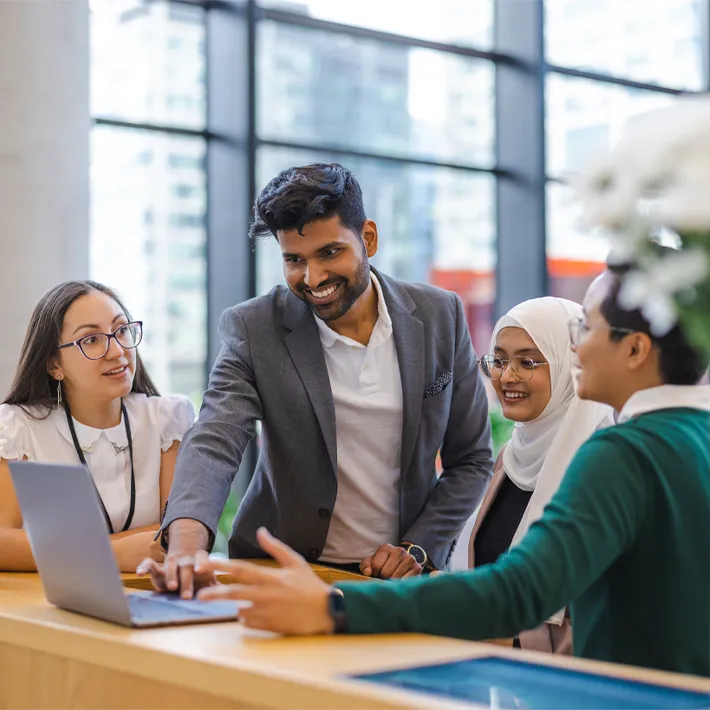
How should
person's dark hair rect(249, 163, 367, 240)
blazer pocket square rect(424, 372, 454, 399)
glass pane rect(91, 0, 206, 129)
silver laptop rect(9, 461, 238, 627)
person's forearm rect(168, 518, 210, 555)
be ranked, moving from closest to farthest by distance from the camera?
silver laptop rect(9, 461, 238, 627) < person's forearm rect(168, 518, 210, 555) < person's dark hair rect(249, 163, 367, 240) < blazer pocket square rect(424, 372, 454, 399) < glass pane rect(91, 0, 206, 129)

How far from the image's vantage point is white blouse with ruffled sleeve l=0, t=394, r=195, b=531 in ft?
9.66

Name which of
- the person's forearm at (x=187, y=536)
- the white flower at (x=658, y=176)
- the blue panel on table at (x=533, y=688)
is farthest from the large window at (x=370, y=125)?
the white flower at (x=658, y=176)

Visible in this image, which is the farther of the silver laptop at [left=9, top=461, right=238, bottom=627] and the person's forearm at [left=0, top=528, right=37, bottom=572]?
the person's forearm at [left=0, top=528, right=37, bottom=572]

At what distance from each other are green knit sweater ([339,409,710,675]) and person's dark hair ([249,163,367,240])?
126cm

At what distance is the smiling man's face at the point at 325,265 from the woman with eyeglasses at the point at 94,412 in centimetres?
52

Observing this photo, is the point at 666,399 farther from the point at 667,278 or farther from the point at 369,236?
the point at 369,236

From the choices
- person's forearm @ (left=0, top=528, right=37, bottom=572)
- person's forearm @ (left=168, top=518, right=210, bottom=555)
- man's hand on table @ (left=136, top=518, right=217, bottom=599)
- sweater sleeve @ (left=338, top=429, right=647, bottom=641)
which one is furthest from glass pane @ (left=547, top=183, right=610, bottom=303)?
sweater sleeve @ (left=338, top=429, right=647, bottom=641)

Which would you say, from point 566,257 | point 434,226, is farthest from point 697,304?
point 566,257

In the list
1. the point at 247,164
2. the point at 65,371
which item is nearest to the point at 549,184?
the point at 247,164

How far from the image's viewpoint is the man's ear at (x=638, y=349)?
180cm

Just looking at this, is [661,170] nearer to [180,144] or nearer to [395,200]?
[180,144]

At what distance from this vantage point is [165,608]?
1937 mm

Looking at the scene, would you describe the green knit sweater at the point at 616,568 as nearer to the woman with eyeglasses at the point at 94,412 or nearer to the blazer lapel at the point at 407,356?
the blazer lapel at the point at 407,356

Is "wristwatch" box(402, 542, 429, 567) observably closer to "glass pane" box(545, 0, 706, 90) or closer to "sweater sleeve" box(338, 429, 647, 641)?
"sweater sleeve" box(338, 429, 647, 641)
